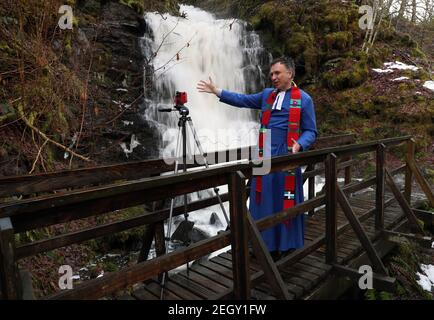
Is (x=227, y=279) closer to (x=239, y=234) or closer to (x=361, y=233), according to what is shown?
(x=239, y=234)

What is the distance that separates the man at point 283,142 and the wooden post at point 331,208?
31cm

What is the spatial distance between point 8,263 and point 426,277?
5935mm

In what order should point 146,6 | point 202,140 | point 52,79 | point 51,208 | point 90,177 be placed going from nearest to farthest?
point 51,208 → point 90,177 → point 52,79 → point 202,140 → point 146,6

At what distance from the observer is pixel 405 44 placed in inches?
625

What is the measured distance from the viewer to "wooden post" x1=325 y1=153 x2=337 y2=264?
3.99m

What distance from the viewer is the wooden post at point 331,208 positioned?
157 inches

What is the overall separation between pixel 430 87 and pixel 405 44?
422 centimetres

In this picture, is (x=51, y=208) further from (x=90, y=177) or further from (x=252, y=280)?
(x=252, y=280)

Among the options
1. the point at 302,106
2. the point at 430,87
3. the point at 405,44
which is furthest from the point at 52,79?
the point at 405,44

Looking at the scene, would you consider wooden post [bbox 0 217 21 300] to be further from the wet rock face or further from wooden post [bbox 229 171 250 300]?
the wet rock face

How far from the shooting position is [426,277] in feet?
18.4

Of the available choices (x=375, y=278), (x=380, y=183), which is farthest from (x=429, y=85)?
(x=375, y=278)

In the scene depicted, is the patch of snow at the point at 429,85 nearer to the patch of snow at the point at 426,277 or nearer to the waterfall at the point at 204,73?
the waterfall at the point at 204,73

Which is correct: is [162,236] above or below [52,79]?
below
